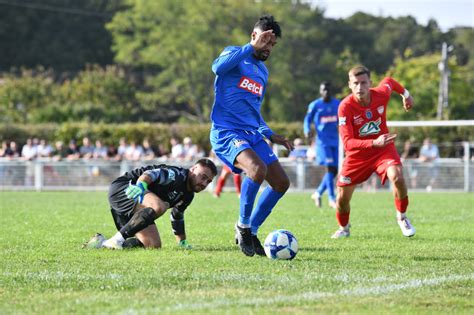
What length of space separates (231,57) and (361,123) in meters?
2.39

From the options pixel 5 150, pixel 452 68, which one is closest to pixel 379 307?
pixel 5 150

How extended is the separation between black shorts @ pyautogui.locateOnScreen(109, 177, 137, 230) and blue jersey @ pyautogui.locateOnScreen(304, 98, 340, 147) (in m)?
9.11

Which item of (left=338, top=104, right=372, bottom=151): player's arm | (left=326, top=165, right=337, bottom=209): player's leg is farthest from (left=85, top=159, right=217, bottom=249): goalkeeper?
(left=326, top=165, right=337, bottom=209): player's leg

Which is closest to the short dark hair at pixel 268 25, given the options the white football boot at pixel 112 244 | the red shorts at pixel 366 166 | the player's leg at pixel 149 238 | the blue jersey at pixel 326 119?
the red shorts at pixel 366 166

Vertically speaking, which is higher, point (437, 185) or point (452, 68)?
point (452, 68)

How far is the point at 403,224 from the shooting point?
1128cm

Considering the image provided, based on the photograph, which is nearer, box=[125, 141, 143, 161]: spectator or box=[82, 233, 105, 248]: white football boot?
box=[82, 233, 105, 248]: white football boot

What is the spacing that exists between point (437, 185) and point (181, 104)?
46.5m

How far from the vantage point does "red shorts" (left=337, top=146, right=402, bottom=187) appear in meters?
11.0

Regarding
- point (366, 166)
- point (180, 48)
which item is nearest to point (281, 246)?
point (366, 166)

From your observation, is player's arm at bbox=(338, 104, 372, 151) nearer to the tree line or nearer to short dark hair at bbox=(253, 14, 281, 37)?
short dark hair at bbox=(253, 14, 281, 37)

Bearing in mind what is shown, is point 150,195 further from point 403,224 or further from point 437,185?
point 437,185

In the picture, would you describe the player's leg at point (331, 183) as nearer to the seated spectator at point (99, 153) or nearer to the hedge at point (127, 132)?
the seated spectator at point (99, 153)

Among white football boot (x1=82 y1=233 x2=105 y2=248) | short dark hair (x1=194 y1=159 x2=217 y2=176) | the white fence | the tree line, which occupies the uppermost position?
the tree line
